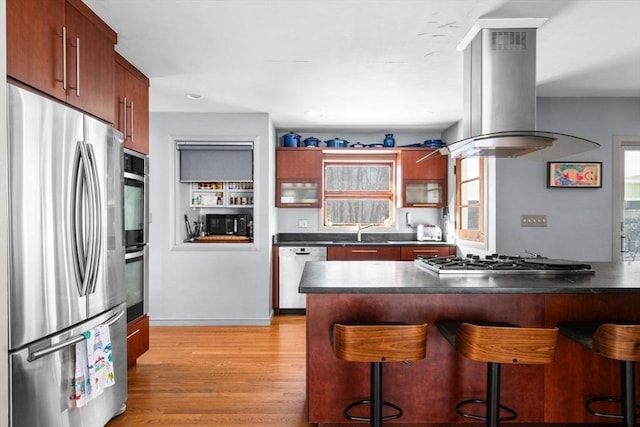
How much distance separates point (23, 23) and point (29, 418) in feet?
5.62

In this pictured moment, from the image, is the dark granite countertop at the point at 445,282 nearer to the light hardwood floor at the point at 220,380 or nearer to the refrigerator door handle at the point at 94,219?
the light hardwood floor at the point at 220,380

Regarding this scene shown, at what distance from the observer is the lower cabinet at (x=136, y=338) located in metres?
3.03

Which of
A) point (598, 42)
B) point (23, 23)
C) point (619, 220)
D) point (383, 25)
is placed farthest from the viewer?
point (619, 220)

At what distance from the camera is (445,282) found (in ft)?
6.97

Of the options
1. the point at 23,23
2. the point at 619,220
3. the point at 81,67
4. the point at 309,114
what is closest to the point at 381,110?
the point at 309,114

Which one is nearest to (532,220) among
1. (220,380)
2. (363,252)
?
(363,252)

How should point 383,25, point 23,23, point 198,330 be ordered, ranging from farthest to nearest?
point 198,330, point 383,25, point 23,23

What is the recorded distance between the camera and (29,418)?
5.63 feet

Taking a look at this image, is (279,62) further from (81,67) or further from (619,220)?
(619,220)

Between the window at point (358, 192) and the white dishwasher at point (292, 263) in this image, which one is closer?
the white dishwasher at point (292, 263)

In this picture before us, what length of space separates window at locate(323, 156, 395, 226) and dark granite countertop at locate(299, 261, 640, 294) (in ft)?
9.65

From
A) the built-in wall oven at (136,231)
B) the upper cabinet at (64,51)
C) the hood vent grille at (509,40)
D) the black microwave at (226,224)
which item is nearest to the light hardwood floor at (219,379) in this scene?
the built-in wall oven at (136,231)

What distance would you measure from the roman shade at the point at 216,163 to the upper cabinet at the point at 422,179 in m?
2.04

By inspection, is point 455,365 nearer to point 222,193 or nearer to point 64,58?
point 64,58
